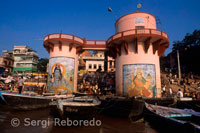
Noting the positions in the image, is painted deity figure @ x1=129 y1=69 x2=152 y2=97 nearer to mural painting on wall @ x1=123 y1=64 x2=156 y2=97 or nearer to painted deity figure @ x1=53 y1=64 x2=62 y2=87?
mural painting on wall @ x1=123 y1=64 x2=156 y2=97

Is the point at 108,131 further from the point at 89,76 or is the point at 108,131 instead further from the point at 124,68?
the point at 89,76

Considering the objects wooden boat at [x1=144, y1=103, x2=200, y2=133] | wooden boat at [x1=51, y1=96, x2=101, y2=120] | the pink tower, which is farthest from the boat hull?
wooden boat at [x1=144, y1=103, x2=200, y2=133]

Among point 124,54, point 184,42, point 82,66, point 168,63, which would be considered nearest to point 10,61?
point 82,66

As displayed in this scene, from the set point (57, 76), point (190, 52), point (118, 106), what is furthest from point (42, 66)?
point (190, 52)

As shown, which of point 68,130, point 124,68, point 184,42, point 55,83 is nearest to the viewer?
point 68,130

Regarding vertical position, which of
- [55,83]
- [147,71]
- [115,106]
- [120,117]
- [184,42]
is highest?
[184,42]

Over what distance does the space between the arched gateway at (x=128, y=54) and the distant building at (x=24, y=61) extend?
30314 mm

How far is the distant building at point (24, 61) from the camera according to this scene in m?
45.8

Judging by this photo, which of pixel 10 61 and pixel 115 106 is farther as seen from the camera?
pixel 10 61

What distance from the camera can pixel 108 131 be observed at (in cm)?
785

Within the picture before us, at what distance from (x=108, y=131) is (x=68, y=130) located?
258cm

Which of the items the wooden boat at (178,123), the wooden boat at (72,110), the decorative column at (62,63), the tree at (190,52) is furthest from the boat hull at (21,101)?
the tree at (190,52)

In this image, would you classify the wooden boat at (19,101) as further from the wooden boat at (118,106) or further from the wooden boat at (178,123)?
the wooden boat at (178,123)

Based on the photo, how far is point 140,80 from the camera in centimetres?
1557
